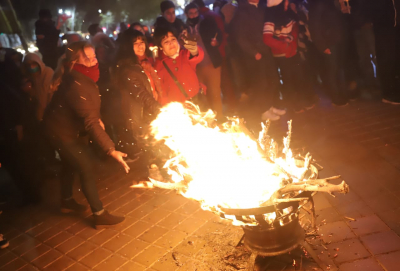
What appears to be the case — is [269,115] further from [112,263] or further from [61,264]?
[61,264]

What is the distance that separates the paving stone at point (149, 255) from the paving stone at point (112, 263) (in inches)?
6.9

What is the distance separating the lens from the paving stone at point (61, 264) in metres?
4.62

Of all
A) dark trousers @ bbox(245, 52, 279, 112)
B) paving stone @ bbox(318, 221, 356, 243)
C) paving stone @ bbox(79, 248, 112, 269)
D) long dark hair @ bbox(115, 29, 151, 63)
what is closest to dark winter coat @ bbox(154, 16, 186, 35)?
dark trousers @ bbox(245, 52, 279, 112)

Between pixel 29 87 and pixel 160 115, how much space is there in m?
3.01

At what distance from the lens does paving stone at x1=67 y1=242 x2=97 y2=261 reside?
476 cm

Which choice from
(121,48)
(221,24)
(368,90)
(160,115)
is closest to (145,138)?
(160,115)

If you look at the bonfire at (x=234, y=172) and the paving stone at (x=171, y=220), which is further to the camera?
the paving stone at (x=171, y=220)

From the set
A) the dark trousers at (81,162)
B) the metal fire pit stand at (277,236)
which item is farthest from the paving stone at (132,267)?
the metal fire pit stand at (277,236)

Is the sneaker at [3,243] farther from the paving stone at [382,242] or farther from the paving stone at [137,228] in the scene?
the paving stone at [382,242]

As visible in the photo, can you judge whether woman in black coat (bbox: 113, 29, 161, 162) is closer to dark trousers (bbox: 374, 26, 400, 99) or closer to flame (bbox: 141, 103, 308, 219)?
flame (bbox: 141, 103, 308, 219)

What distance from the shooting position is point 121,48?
234 inches

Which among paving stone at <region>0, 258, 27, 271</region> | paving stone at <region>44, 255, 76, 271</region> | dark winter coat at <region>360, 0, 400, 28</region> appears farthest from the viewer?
dark winter coat at <region>360, 0, 400, 28</region>

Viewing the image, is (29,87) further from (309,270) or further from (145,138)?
(309,270)

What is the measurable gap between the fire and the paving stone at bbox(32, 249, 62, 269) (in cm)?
212
